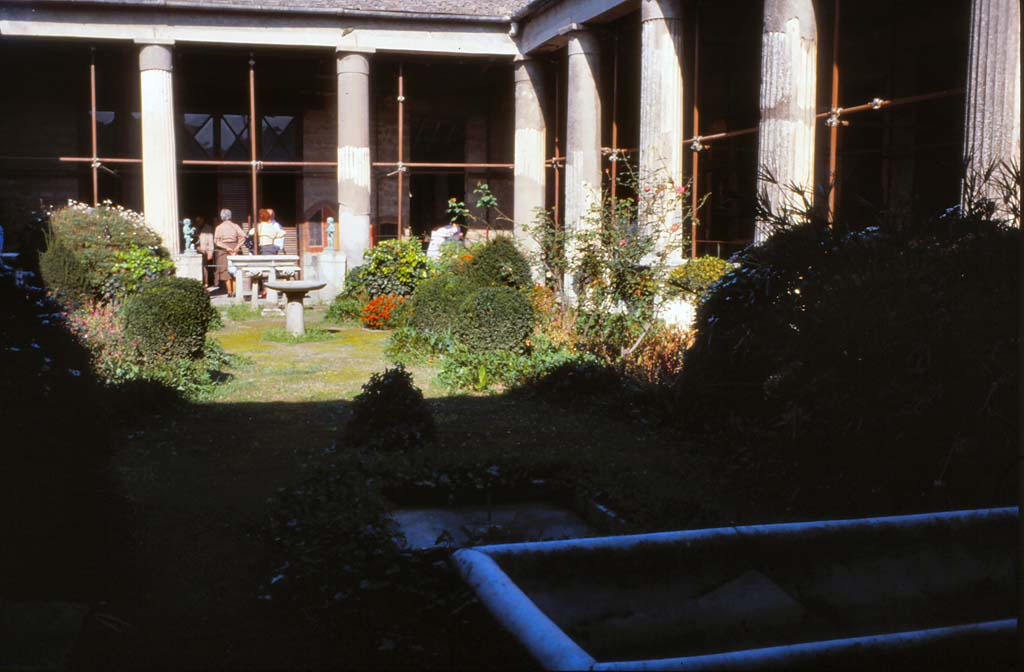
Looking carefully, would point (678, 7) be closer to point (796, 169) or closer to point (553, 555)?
point (796, 169)

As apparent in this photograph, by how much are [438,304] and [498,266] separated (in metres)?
1.95

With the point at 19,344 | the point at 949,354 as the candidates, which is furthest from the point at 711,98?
the point at 19,344

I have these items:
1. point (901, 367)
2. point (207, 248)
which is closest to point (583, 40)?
point (207, 248)

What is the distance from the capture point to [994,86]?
25.5ft

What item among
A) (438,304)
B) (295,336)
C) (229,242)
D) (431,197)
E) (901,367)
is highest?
(431,197)

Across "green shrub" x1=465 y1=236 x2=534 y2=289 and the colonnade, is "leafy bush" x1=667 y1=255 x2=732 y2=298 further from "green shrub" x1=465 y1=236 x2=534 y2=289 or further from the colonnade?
"green shrub" x1=465 y1=236 x2=534 y2=289

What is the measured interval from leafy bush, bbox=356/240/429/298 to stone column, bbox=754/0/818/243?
669cm

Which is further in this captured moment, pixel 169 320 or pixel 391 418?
pixel 169 320

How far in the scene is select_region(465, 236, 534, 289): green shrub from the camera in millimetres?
13312

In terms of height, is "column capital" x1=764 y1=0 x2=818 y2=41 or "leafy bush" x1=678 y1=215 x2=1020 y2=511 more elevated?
"column capital" x1=764 y1=0 x2=818 y2=41

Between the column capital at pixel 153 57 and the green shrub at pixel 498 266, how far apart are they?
22.7ft

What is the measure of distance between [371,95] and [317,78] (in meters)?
1.19

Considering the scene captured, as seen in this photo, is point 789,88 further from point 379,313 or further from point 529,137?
point 529,137

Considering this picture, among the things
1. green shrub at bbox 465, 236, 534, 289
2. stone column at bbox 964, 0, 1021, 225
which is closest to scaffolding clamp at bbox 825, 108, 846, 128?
stone column at bbox 964, 0, 1021, 225
